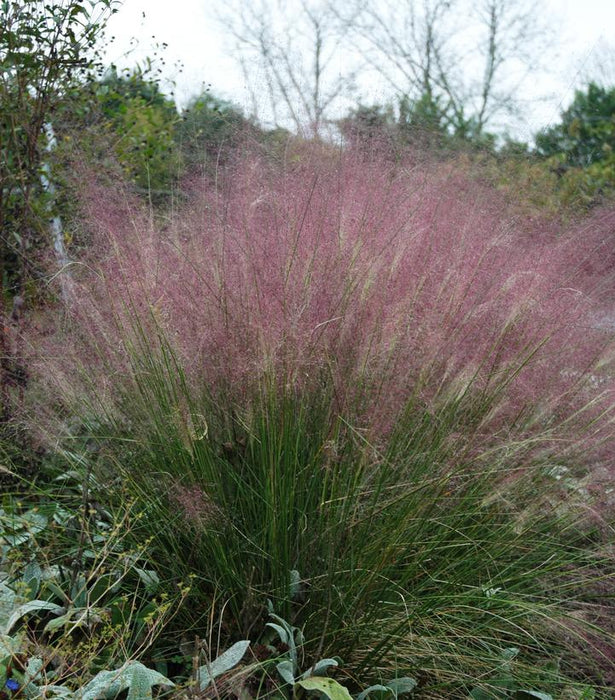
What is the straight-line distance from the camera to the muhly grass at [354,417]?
198 centimetres

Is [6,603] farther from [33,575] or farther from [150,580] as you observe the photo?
[150,580]

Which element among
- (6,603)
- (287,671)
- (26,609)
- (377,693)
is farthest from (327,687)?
(6,603)

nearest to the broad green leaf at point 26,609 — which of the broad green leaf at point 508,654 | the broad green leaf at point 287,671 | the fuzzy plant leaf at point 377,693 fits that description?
the broad green leaf at point 287,671

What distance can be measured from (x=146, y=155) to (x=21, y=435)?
172 cm

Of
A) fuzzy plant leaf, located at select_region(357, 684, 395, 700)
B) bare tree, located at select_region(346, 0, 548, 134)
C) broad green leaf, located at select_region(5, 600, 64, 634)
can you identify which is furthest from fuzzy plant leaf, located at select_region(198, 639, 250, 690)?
bare tree, located at select_region(346, 0, 548, 134)

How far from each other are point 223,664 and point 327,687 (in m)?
0.23

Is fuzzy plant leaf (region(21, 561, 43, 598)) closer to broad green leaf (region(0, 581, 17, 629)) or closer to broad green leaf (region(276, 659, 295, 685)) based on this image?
broad green leaf (region(0, 581, 17, 629))

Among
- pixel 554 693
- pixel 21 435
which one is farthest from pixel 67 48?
pixel 554 693

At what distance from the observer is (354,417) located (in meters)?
2.08

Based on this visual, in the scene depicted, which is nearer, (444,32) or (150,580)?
(150,580)

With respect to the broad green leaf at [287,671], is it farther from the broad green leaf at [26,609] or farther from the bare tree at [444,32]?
the bare tree at [444,32]

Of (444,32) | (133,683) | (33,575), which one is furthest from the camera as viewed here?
(444,32)

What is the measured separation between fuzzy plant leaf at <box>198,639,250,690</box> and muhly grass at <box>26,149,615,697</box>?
0.10 meters

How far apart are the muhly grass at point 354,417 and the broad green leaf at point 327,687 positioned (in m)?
0.12
